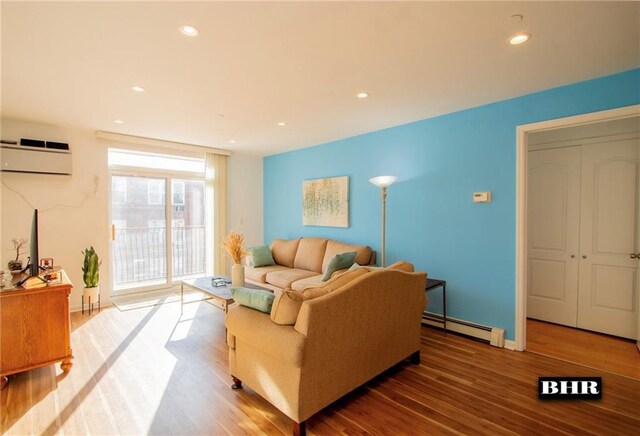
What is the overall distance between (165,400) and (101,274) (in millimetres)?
3075

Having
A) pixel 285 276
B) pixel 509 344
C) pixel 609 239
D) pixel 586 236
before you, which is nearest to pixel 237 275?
pixel 285 276

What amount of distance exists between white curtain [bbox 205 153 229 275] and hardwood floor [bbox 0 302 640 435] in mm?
2433

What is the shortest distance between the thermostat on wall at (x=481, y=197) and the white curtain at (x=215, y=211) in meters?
4.05

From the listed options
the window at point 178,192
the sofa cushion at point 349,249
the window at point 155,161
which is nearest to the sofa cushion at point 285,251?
the sofa cushion at point 349,249

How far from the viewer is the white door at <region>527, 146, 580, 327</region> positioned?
3707mm

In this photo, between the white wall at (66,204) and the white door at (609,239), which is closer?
the white door at (609,239)

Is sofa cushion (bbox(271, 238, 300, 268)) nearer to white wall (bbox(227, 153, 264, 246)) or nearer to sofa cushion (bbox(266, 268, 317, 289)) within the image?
sofa cushion (bbox(266, 268, 317, 289))

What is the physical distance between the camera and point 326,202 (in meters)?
5.10

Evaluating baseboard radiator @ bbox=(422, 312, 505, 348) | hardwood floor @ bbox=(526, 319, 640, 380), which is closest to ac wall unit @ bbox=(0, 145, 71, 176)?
baseboard radiator @ bbox=(422, 312, 505, 348)

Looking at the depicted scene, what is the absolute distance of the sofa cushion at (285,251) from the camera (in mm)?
5188

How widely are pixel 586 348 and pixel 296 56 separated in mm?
3853

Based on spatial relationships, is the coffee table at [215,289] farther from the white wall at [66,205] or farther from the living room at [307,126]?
the white wall at [66,205]

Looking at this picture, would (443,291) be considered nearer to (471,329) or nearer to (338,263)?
(471,329)

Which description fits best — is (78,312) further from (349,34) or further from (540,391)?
(540,391)
